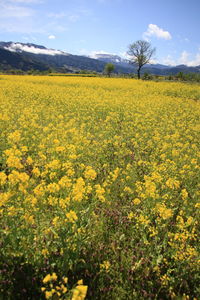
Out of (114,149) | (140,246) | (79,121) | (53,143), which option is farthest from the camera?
(79,121)

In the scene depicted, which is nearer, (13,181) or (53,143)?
(13,181)

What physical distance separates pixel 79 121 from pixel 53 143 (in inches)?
173

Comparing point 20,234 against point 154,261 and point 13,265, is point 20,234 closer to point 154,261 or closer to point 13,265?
point 13,265

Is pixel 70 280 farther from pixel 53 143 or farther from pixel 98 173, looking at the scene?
pixel 53 143

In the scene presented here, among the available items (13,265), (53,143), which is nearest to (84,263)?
(13,265)

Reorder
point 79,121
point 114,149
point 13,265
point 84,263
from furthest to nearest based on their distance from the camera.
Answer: point 79,121 → point 114,149 → point 84,263 → point 13,265

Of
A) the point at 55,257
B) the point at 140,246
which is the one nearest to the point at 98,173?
the point at 140,246

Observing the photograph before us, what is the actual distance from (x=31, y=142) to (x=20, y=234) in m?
4.78

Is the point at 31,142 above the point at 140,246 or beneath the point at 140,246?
above

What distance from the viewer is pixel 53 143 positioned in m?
7.21

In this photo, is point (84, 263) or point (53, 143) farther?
point (53, 143)

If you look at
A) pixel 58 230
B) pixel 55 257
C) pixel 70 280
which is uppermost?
pixel 58 230

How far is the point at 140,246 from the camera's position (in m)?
3.69

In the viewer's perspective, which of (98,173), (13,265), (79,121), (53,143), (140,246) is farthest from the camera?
(79,121)
